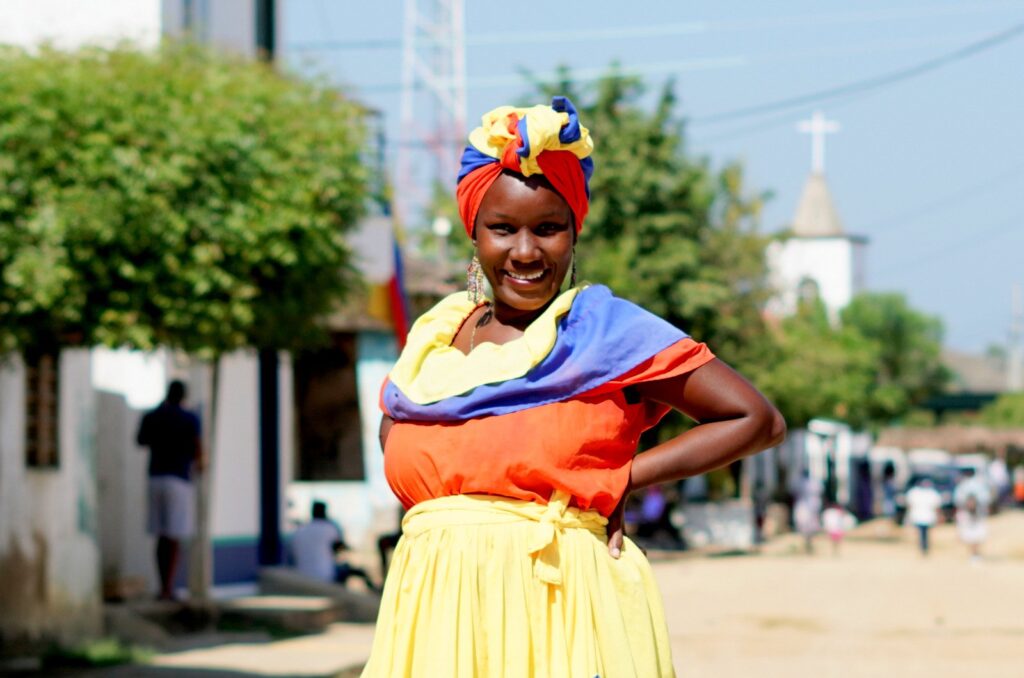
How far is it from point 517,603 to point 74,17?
12163 millimetres

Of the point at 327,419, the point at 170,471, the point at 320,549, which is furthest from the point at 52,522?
the point at 327,419

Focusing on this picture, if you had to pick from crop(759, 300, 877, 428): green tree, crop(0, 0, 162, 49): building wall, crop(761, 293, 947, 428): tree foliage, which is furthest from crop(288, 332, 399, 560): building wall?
crop(0, 0, 162, 49): building wall

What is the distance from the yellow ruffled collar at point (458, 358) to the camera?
3197mm

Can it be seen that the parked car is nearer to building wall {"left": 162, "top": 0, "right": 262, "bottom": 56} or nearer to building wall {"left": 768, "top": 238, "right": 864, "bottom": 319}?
building wall {"left": 162, "top": 0, "right": 262, "bottom": 56}

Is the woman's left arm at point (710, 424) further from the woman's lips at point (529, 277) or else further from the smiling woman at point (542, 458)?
the woman's lips at point (529, 277)

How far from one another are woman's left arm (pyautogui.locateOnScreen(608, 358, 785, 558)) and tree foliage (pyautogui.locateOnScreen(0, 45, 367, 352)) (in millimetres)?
6930

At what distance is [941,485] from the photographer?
47.7 metres

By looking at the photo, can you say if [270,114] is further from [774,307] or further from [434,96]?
[434,96]

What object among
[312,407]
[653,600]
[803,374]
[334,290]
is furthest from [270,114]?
[803,374]

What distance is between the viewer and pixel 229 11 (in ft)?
57.5

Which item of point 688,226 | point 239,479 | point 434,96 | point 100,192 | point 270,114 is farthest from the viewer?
point 434,96

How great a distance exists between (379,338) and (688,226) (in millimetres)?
5103

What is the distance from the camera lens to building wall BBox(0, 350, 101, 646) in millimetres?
11094

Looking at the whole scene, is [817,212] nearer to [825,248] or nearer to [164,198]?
[825,248]
